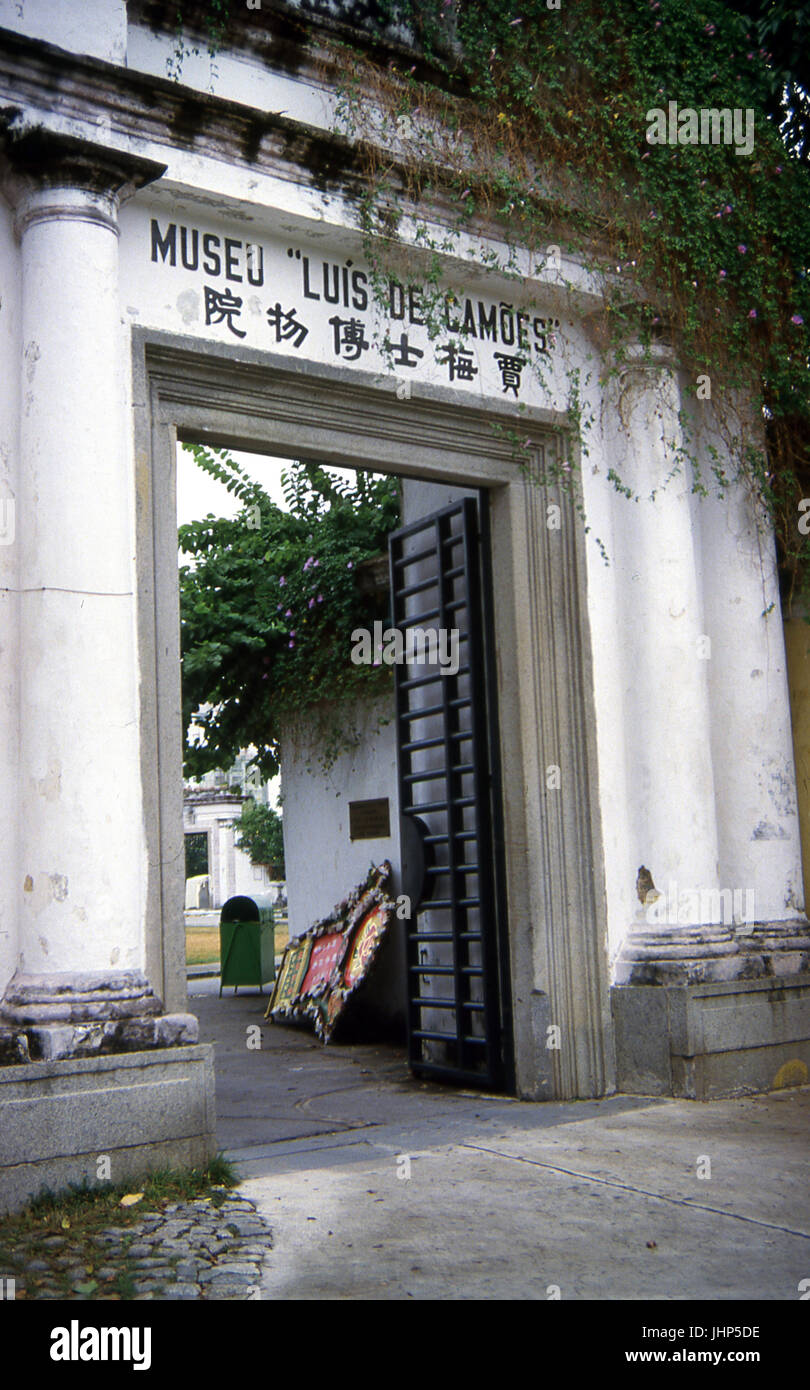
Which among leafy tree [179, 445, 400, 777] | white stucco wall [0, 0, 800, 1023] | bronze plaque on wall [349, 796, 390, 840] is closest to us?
white stucco wall [0, 0, 800, 1023]

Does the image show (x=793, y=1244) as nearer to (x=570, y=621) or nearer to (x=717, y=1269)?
(x=717, y=1269)

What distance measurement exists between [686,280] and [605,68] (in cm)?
115

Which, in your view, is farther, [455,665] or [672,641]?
[455,665]

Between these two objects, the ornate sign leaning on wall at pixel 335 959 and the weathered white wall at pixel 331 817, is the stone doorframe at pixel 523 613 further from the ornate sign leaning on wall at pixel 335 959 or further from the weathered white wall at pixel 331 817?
the weathered white wall at pixel 331 817

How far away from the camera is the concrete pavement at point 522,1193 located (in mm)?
3424

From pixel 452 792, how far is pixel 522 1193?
2800 mm

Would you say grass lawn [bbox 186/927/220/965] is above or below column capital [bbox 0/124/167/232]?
below

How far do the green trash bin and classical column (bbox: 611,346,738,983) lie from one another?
7.63 meters

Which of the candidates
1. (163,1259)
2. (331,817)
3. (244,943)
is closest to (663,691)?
(163,1259)

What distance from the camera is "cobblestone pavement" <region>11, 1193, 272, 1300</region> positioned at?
3.34 metres

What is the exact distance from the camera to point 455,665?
6941mm

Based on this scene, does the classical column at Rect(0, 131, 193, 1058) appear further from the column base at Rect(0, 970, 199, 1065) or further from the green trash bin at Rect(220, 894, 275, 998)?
the green trash bin at Rect(220, 894, 275, 998)

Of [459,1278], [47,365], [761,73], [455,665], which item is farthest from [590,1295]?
[761,73]

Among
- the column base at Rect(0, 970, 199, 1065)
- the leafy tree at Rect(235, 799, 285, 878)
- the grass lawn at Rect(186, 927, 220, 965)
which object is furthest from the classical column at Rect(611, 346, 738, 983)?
the leafy tree at Rect(235, 799, 285, 878)
